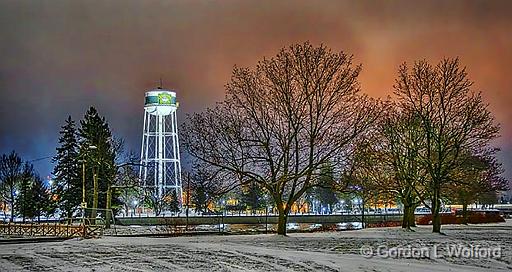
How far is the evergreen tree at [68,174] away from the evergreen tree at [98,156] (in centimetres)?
130

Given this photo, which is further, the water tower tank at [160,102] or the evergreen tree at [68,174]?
the water tower tank at [160,102]

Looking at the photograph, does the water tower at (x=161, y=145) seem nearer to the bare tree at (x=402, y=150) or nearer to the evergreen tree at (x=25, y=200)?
the evergreen tree at (x=25, y=200)

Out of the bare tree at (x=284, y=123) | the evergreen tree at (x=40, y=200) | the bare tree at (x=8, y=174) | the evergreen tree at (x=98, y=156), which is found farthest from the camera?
the bare tree at (x=8, y=174)

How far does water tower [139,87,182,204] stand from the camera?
305ft

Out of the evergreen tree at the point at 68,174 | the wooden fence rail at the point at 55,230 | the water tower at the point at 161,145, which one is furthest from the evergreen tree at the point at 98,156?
the water tower at the point at 161,145

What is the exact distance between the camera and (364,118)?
39.6 m

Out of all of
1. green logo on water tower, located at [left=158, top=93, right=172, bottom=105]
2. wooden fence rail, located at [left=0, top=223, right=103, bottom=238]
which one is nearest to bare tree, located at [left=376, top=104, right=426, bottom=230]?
wooden fence rail, located at [left=0, top=223, right=103, bottom=238]

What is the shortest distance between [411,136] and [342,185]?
11.5 m

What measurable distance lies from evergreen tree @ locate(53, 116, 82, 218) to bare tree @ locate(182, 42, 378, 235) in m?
30.2

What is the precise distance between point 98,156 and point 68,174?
9371 mm

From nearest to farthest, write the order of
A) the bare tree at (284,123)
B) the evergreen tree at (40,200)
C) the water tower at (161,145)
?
1. the bare tree at (284,123)
2. the evergreen tree at (40,200)
3. the water tower at (161,145)

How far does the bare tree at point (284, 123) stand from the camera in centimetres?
3944

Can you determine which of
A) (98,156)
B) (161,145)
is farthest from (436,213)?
(161,145)

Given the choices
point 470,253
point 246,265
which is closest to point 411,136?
point 470,253
